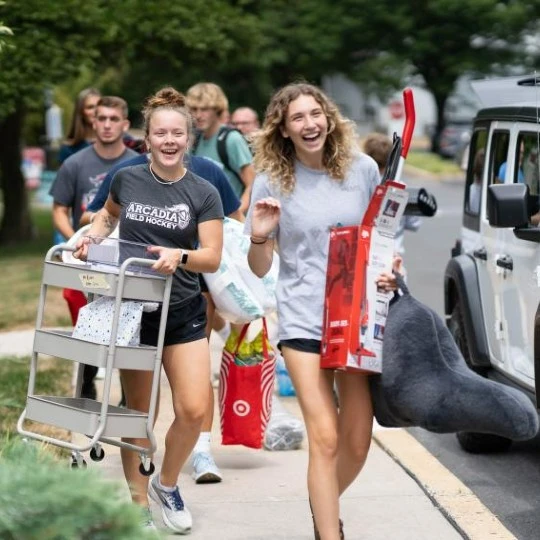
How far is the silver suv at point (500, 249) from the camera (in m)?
6.82

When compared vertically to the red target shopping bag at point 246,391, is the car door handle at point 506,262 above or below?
above

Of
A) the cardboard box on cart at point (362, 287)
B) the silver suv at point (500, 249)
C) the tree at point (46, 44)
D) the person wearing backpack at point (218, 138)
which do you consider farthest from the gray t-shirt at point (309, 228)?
the tree at point (46, 44)

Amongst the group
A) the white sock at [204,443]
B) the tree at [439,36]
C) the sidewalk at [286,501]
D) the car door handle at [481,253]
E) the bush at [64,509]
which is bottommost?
the sidewalk at [286,501]

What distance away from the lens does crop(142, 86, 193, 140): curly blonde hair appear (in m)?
5.67

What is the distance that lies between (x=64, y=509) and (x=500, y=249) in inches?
177

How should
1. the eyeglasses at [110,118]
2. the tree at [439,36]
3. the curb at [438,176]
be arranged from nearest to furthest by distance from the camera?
the eyeglasses at [110,118], the curb at [438,176], the tree at [439,36]

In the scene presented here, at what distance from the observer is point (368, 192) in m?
5.41

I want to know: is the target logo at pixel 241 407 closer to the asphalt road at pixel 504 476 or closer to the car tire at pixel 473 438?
the asphalt road at pixel 504 476

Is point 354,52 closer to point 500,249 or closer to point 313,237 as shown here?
point 500,249

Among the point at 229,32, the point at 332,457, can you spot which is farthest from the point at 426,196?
the point at 229,32

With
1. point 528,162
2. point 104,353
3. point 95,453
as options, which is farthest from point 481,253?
point 104,353

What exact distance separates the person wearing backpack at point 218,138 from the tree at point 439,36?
4533cm

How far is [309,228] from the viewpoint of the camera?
17.5 ft

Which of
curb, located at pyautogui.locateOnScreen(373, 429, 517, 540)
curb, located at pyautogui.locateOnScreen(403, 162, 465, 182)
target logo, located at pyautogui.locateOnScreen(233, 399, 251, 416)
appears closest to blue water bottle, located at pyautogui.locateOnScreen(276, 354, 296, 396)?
curb, located at pyautogui.locateOnScreen(373, 429, 517, 540)
